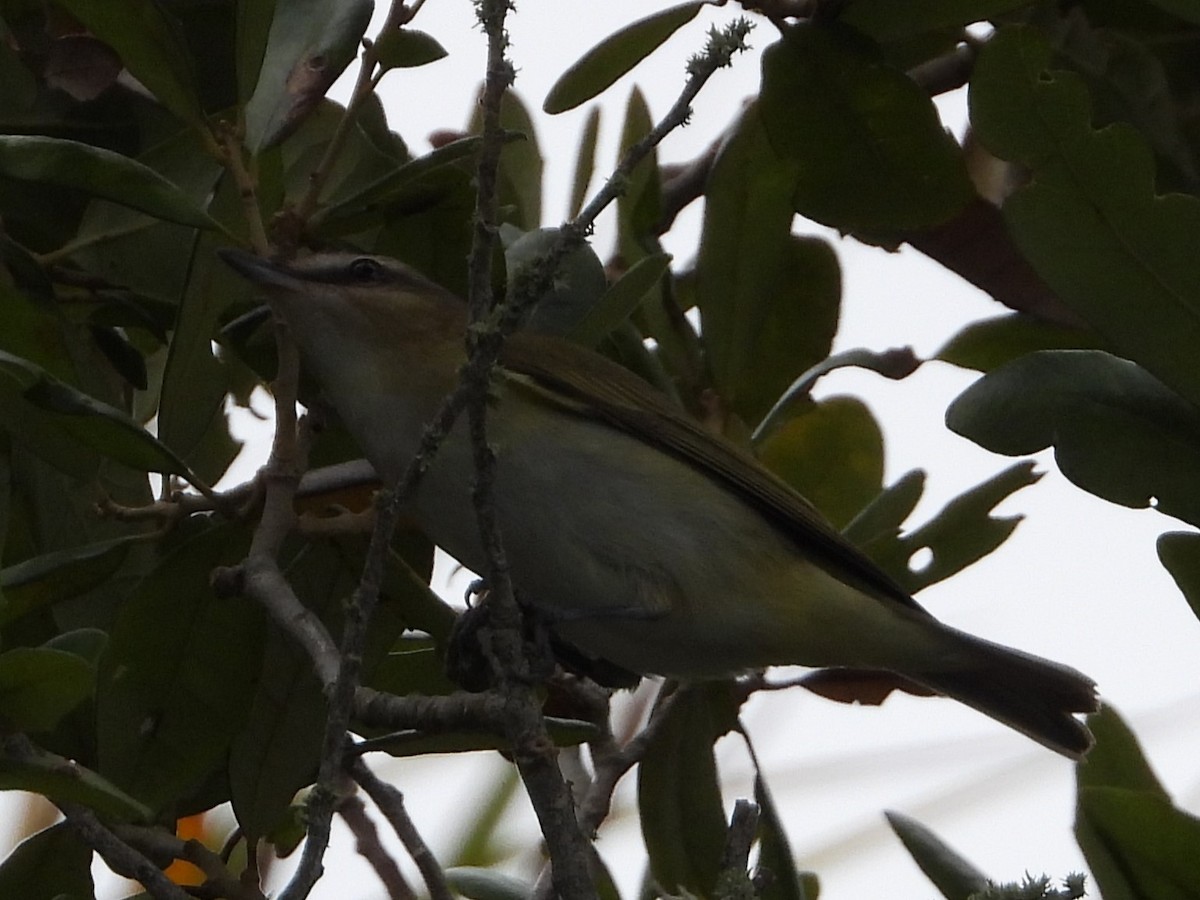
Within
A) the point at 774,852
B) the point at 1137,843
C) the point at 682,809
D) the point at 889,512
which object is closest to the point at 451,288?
the point at 889,512

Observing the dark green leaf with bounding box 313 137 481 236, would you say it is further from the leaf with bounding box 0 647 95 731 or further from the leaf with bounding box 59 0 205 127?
the leaf with bounding box 0 647 95 731

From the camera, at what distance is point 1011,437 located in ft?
6.70

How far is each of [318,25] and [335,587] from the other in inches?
31.6

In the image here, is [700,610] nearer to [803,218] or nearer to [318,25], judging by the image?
[803,218]

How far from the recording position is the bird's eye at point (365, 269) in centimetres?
255

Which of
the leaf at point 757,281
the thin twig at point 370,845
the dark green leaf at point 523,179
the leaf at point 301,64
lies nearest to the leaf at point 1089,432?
the leaf at point 757,281

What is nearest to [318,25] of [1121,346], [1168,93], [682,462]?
[682,462]

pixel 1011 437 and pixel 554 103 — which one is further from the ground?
pixel 554 103

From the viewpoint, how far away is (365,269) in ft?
8.50

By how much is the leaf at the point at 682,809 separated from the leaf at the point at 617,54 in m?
0.98

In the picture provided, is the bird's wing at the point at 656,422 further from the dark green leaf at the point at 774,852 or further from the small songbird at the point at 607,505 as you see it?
the dark green leaf at the point at 774,852

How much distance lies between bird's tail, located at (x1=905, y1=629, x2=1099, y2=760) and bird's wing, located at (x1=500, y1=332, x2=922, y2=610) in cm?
28

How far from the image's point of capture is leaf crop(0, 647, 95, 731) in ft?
5.67

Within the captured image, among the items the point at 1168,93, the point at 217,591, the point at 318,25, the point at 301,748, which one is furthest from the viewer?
the point at 1168,93
